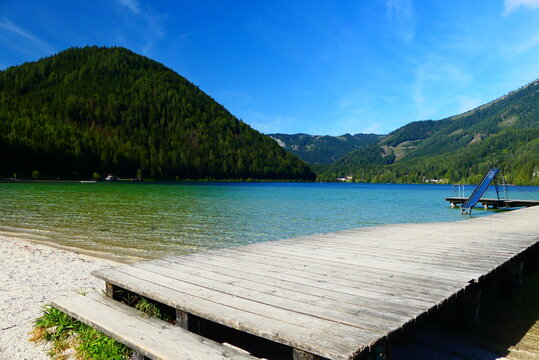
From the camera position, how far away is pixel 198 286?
14.0 feet

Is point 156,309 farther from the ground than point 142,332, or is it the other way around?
point 142,332

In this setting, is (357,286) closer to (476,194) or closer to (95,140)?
(476,194)

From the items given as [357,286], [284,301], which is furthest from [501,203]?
[284,301]

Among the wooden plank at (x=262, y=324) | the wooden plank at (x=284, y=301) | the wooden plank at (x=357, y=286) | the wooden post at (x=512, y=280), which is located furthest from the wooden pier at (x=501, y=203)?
the wooden plank at (x=262, y=324)

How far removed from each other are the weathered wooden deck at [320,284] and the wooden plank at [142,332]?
236 millimetres

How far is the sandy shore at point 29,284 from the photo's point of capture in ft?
14.6

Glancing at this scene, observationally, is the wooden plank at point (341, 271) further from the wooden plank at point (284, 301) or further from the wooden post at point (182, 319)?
the wooden post at point (182, 319)

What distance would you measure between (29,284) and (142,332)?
527 cm

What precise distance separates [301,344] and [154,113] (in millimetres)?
209724

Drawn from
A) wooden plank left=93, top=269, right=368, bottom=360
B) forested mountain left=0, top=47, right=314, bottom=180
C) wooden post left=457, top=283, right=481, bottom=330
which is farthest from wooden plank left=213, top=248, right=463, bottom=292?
forested mountain left=0, top=47, right=314, bottom=180

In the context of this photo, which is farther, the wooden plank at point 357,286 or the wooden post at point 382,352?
the wooden plank at point 357,286

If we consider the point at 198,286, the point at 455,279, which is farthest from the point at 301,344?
the point at 455,279

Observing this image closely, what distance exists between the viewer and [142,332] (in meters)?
3.57

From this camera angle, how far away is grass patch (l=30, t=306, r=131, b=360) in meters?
3.80
